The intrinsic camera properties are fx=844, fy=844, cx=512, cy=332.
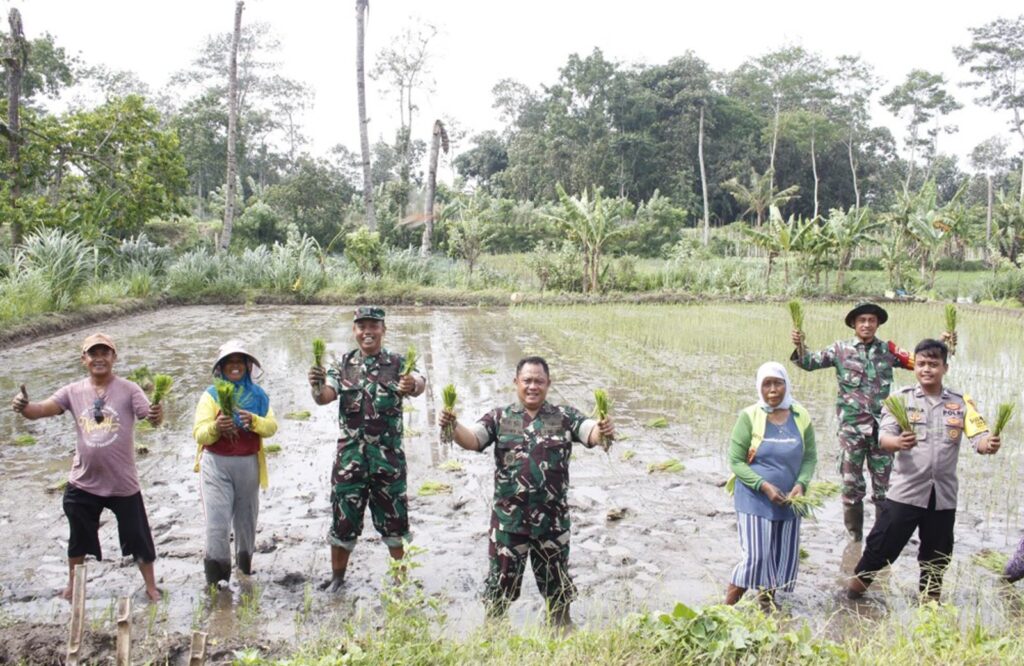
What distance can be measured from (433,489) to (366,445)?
187 cm

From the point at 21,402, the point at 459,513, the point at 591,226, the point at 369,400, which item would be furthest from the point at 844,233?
the point at 21,402

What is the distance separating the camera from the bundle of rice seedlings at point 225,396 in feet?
13.1

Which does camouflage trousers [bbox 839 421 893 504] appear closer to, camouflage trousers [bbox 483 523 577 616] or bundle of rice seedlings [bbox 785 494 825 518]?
bundle of rice seedlings [bbox 785 494 825 518]

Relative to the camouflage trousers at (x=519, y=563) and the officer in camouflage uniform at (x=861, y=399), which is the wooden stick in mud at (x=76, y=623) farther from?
the officer in camouflage uniform at (x=861, y=399)

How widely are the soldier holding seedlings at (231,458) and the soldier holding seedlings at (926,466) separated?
308cm

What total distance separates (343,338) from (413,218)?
14769 millimetres

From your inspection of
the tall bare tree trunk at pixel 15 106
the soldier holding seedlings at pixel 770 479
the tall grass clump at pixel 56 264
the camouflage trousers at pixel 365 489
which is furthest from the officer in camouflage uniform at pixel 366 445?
the tall bare tree trunk at pixel 15 106

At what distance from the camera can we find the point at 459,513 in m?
5.68

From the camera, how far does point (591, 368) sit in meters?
11.5

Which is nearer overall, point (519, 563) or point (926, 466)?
point (519, 563)

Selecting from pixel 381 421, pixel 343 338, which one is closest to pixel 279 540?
pixel 381 421

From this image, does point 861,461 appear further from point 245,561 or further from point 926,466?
point 245,561

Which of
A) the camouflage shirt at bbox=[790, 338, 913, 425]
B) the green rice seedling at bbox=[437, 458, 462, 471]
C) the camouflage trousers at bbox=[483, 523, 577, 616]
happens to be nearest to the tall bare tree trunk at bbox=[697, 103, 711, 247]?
the green rice seedling at bbox=[437, 458, 462, 471]

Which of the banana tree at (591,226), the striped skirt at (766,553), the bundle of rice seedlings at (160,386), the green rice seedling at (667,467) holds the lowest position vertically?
the green rice seedling at (667,467)
